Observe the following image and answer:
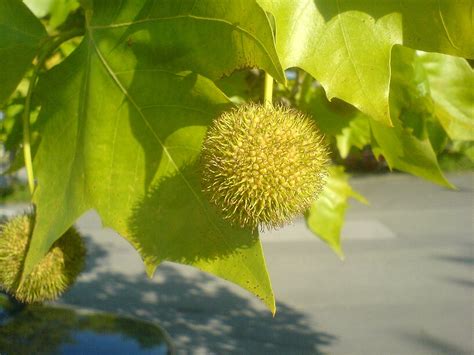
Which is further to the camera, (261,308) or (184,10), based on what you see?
(261,308)

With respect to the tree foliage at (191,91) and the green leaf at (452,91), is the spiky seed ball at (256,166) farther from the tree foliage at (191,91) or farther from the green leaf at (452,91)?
the green leaf at (452,91)

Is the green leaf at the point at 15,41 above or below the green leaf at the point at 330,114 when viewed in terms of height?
above

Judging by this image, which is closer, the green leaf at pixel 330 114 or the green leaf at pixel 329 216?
the green leaf at pixel 330 114

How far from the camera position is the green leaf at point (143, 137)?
69 centimetres

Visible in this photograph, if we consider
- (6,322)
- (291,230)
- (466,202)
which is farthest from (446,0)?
(466,202)

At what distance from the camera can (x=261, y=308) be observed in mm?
5363

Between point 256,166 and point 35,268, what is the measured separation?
0.46 m

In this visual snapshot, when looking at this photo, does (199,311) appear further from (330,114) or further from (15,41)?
(15,41)

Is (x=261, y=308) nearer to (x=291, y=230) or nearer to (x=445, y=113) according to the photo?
(x=291, y=230)

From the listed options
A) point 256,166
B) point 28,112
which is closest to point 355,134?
point 256,166

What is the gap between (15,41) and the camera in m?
0.89

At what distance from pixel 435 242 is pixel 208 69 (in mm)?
6726

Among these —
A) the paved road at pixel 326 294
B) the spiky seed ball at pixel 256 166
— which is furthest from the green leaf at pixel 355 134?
the paved road at pixel 326 294

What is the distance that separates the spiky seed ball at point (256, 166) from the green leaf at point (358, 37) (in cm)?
9
